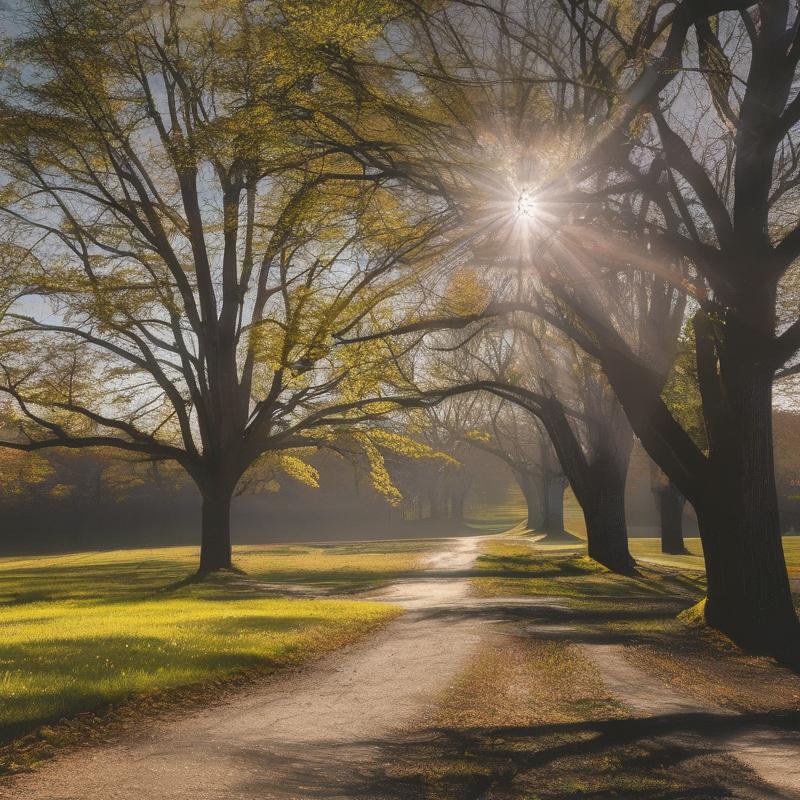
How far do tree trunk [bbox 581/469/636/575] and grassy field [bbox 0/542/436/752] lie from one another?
6.79m

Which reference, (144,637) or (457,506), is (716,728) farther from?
(457,506)

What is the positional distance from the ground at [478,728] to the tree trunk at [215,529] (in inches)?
466

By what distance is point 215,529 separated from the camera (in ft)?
76.0

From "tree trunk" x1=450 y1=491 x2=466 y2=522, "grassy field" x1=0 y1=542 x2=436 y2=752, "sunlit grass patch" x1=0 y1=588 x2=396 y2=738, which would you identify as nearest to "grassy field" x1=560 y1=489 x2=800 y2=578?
"grassy field" x1=0 y1=542 x2=436 y2=752

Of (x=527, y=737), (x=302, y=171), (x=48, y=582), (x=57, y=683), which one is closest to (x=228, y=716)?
(x=57, y=683)

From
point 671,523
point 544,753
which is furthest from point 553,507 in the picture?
point 544,753

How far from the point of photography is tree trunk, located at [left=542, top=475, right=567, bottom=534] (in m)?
48.8

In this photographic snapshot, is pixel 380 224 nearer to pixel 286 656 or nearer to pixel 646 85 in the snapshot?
pixel 646 85

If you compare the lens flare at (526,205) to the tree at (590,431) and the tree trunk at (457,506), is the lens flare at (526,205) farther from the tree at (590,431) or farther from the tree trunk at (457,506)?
the tree trunk at (457,506)

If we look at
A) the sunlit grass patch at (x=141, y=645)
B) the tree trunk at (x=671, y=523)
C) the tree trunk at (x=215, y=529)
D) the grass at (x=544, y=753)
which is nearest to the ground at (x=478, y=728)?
the grass at (x=544, y=753)

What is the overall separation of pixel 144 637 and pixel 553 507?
1667 inches

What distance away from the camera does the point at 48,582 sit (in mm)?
23641

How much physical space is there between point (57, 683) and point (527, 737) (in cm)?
395

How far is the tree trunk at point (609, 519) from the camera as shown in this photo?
22375 millimetres
